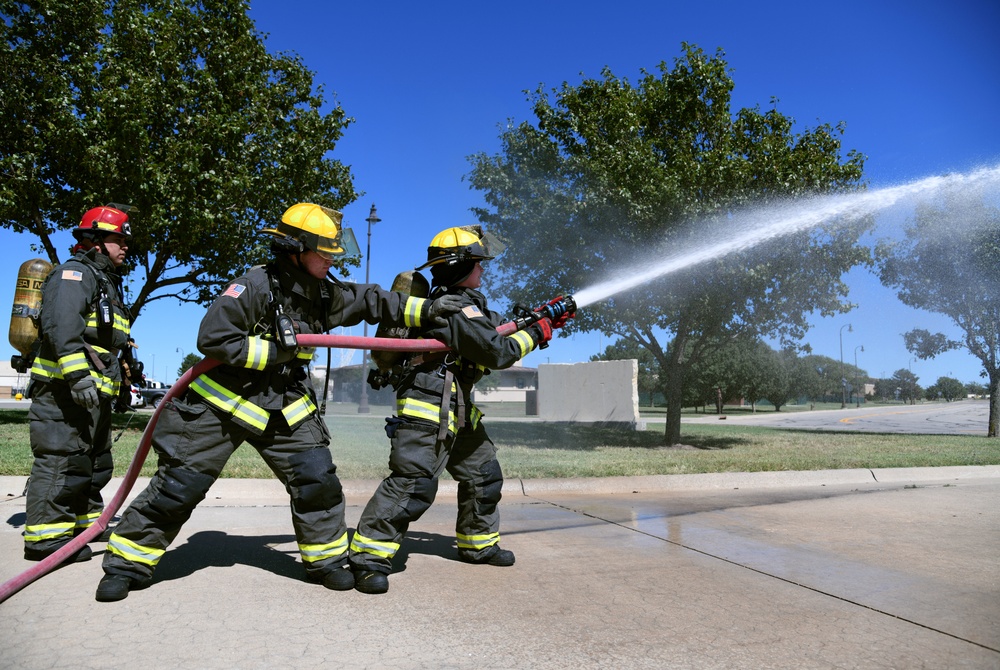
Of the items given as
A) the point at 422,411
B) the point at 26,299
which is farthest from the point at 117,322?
the point at 26,299

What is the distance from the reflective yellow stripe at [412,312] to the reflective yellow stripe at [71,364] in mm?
1715

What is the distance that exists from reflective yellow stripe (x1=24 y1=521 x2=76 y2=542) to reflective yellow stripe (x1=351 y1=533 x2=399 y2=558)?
1.62 m

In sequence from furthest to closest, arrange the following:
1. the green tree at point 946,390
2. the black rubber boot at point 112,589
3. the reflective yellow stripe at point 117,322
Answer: the green tree at point 946,390
the reflective yellow stripe at point 117,322
the black rubber boot at point 112,589

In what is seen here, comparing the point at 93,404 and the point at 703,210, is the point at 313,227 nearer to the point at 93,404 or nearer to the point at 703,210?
the point at 93,404

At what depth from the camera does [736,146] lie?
1131 centimetres

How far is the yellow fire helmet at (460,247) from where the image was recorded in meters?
3.83

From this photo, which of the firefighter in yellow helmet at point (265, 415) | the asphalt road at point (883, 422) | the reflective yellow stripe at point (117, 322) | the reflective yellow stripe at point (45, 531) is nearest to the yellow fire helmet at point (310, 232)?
the firefighter in yellow helmet at point (265, 415)

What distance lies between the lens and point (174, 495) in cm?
311

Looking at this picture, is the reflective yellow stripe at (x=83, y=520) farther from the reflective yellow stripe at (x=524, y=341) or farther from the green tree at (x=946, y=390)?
the green tree at (x=946, y=390)

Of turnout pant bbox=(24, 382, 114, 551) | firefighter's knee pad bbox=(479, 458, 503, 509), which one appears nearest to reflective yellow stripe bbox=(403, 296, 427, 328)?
firefighter's knee pad bbox=(479, 458, 503, 509)

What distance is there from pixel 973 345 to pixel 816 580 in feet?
50.3

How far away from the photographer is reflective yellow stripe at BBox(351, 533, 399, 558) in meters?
3.38

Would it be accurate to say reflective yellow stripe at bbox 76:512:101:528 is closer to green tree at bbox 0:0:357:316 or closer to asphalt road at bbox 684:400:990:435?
green tree at bbox 0:0:357:316

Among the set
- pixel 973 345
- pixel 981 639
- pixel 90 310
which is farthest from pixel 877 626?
pixel 973 345
